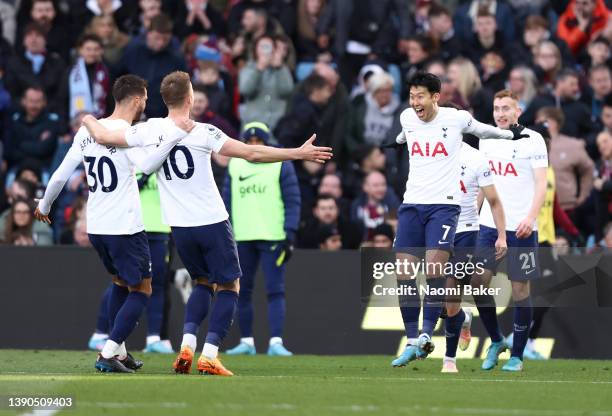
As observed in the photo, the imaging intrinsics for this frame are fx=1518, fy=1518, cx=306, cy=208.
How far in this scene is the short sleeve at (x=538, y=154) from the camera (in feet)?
46.3

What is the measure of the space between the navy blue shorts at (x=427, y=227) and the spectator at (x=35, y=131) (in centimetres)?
817

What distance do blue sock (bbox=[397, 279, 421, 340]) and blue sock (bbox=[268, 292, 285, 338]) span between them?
346 cm

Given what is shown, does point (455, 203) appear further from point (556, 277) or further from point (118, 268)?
point (556, 277)

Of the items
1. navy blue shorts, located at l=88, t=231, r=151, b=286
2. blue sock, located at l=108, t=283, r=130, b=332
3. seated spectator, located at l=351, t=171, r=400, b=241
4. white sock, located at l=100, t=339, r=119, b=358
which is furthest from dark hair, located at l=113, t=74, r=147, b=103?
seated spectator, located at l=351, t=171, r=400, b=241

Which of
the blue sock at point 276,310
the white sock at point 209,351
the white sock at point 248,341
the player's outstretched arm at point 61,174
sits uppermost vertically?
the player's outstretched arm at point 61,174

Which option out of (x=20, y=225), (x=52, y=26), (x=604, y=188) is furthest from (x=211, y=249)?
(x=52, y=26)

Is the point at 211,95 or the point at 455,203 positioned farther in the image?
the point at 211,95

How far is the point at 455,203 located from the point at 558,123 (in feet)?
16.2

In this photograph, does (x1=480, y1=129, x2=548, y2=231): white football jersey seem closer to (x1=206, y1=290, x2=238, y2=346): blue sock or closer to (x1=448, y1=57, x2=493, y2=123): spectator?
(x1=206, y1=290, x2=238, y2=346): blue sock

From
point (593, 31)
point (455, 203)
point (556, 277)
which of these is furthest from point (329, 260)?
point (593, 31)

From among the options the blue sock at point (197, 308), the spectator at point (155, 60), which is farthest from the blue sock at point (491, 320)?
the spectator at point (155, 60)

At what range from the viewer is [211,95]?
65.9 feet

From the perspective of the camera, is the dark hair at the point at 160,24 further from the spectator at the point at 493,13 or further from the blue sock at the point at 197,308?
the blue sock at the point at 197,308

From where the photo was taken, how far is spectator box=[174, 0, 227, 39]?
→ 2169cm
